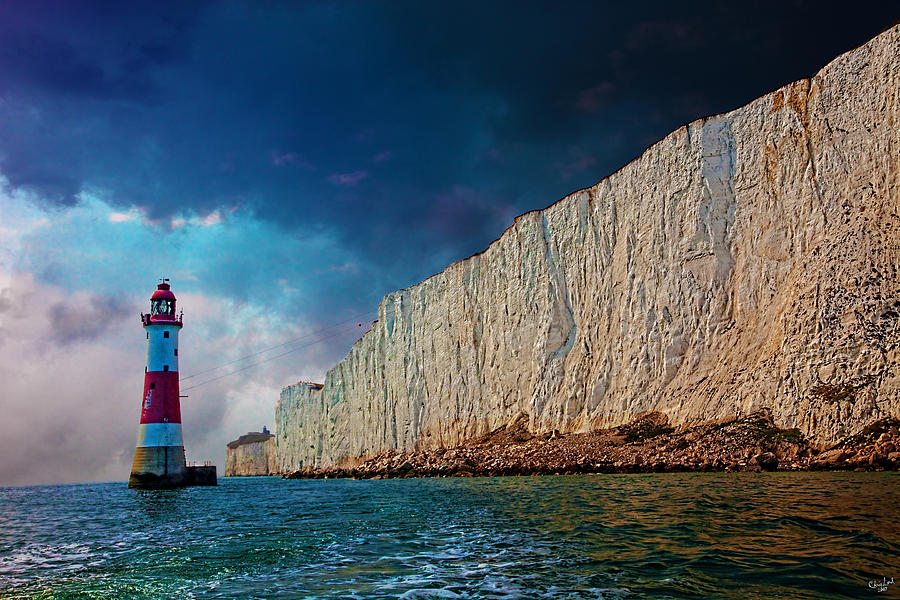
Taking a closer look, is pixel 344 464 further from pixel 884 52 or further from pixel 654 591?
pixel 654 591

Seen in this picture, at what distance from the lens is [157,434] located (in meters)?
27.2

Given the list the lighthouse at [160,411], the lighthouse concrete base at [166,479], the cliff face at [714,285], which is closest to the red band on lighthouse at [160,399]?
the lighthouse at [160,411]

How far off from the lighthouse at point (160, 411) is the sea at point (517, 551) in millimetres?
11435

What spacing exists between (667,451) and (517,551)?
20.9m

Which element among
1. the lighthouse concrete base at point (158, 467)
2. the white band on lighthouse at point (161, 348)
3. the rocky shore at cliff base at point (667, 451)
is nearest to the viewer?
the rocky shore at cliff base at point (667, 451)

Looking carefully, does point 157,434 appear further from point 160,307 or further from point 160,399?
point 160,307

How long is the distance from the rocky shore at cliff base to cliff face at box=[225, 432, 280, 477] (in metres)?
62.1

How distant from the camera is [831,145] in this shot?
2811 cm

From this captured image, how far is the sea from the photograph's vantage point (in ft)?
20.9

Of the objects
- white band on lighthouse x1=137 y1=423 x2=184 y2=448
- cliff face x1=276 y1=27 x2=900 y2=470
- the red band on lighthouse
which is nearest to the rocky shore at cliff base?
cliff face x1=276 y1=27 x2=900 y2=470

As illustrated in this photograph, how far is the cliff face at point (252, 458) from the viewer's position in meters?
96.8

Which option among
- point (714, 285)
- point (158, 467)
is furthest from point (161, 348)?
point (714, 285)

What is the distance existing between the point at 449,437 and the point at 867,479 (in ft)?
111

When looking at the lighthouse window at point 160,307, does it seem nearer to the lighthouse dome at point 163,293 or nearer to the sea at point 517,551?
the lighthouse dome at point 163,293
